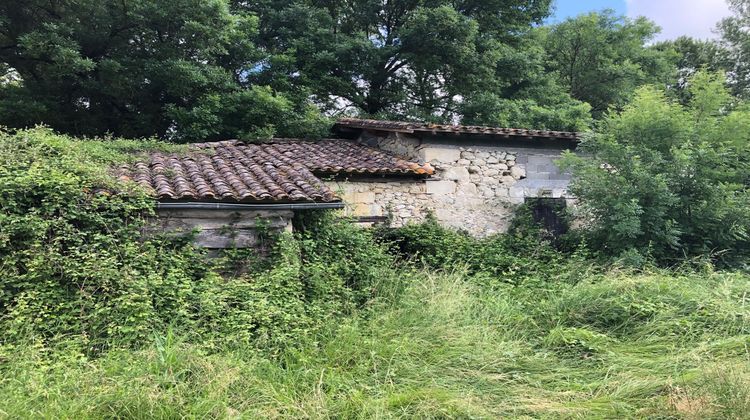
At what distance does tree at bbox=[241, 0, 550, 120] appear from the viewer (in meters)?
13.2

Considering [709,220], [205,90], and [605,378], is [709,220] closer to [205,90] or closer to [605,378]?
[605,378]

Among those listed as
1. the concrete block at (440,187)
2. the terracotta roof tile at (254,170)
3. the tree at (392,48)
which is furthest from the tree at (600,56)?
the terracotta roof tile at (254,170)

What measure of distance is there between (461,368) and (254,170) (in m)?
4.35

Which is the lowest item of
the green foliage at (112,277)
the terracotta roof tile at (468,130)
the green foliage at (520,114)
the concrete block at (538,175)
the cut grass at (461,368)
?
the cut grass at (461,368)

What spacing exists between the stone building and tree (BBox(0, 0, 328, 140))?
175cm

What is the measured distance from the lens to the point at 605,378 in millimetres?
3830

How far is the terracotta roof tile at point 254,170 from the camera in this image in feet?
17.8

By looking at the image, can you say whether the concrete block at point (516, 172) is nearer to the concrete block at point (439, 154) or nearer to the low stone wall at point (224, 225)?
the concrete block at point (439, 154)

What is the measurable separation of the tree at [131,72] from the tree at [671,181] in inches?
288

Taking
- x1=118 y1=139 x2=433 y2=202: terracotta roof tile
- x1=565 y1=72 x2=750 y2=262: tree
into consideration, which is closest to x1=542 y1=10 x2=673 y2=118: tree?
x1=565 y1=72 x2=750 y2=262: tree

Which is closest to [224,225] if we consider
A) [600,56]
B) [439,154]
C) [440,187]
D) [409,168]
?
[409,168]

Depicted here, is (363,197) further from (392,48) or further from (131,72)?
(392,48)

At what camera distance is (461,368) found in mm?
3990

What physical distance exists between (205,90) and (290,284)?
788 centimetres
